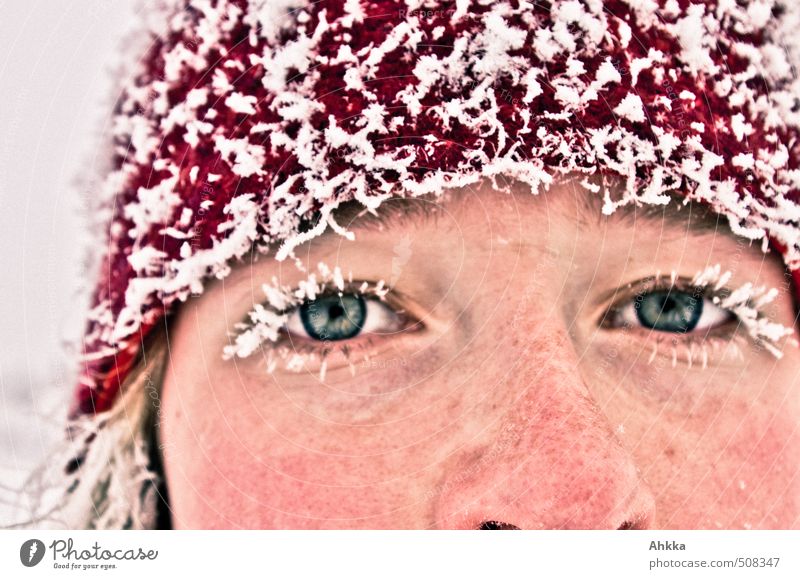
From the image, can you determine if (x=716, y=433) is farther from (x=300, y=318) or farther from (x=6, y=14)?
(x=6, y=14)

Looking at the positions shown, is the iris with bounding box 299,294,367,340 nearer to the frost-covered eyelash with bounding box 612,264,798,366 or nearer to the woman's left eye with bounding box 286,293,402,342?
the woman's left eye with bounding box 286,293,402,342

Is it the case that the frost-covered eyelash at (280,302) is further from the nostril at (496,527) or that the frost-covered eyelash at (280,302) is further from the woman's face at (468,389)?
the nostril at (496,527)

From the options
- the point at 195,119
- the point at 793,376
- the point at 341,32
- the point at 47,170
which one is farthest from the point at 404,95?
the point at 793,376

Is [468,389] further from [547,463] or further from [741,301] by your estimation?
[741,301]

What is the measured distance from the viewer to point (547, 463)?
65 centimetres

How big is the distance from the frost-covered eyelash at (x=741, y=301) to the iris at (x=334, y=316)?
0.30 meters

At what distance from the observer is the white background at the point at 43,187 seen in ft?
2.37

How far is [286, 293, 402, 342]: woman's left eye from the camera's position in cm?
69

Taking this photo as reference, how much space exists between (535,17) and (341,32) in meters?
0.17

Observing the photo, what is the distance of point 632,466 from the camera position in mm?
677

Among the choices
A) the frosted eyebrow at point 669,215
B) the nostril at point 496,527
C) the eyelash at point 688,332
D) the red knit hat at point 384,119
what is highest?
the red knit hat at point 384,119

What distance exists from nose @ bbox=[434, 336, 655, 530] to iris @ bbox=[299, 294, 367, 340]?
0.15 metres

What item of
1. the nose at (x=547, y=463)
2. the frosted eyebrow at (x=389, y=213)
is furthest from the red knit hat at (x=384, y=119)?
the nose at (x=547, y=463)
